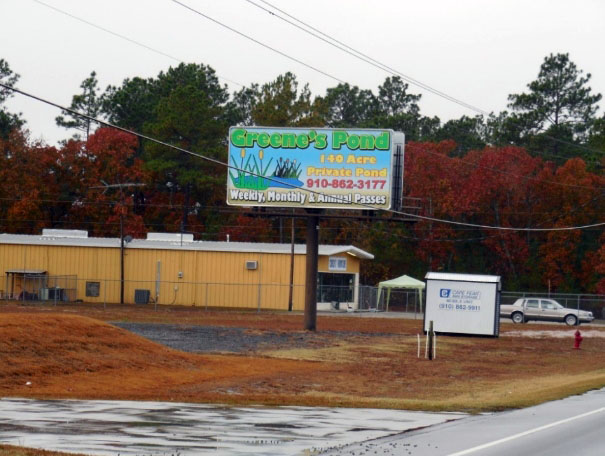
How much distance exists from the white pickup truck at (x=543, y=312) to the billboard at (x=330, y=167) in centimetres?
1937

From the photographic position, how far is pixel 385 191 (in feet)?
169

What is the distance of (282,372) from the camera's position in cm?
3066

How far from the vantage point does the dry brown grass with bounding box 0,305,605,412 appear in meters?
24.4

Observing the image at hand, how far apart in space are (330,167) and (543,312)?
2182cm

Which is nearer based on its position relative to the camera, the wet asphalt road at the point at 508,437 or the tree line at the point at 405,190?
the wet asphalt road at the point at 508,437

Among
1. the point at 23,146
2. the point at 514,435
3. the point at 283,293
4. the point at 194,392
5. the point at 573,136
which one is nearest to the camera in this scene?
the point at 514,435

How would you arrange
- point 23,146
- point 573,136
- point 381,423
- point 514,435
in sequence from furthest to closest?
point 573,136
point 23,146
point 381,423
point 514,435

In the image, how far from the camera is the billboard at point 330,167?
170 feet

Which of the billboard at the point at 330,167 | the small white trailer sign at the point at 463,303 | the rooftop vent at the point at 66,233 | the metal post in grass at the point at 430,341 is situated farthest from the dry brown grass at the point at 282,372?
the rooftop vent at the point at 66,233

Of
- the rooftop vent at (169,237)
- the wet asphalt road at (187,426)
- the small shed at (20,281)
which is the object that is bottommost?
the wet asphalt road at (187,426)

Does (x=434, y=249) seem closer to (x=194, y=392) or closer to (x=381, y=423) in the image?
(x=194, y=392)

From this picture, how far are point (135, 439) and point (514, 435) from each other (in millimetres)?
5889

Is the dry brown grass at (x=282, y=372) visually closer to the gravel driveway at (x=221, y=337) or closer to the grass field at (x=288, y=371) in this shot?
the grass field at (x=288, y=371)

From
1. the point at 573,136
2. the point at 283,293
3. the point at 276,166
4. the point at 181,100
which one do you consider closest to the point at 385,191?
the point at 276,166
